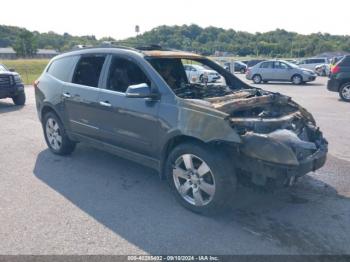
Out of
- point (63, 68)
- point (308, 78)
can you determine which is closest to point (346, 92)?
point (308, 78)

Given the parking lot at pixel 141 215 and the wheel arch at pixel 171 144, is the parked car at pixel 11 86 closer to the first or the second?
the parking lot at pixel 141 215

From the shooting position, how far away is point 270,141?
11.1 feet

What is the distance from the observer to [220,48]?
265 ft

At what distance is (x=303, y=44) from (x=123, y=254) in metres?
93.6

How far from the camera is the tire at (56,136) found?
5.75 meters

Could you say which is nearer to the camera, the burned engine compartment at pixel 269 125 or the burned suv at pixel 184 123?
the burned engine compartment at pixel 269 125

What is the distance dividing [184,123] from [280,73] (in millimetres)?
19271

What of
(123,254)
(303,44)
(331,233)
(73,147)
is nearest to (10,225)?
(123,254)

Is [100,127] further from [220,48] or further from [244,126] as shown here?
[220,48]

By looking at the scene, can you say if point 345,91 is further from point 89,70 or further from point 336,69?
point 89,70

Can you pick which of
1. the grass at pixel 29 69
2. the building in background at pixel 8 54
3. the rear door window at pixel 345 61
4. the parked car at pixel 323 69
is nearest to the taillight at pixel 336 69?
the rear door window at pixel 345 61

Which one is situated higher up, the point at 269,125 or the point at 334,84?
the point at 269,125

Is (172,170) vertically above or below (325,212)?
above

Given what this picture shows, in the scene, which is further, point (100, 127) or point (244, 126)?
point (100, 127)
